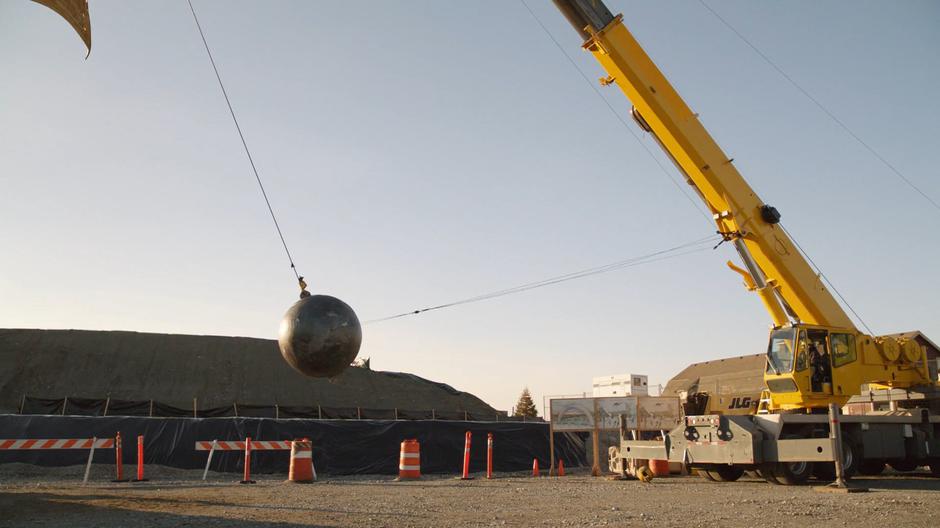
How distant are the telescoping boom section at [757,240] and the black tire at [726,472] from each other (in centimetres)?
167

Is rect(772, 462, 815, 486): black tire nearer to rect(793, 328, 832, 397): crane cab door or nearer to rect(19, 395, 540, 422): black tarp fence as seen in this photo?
rect(793, 328, 832, 397): crane cab door

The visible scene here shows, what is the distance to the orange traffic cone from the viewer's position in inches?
651

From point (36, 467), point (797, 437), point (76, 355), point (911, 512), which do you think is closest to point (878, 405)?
point (797, 437)

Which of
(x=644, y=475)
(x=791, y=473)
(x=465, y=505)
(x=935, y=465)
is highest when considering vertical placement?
(x=935, y=465)

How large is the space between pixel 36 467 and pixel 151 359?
27.4m

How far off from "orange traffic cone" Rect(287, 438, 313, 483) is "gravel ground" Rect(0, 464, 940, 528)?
Result: 101cm

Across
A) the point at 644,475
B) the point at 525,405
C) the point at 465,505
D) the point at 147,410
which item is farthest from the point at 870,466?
the point at 525,405

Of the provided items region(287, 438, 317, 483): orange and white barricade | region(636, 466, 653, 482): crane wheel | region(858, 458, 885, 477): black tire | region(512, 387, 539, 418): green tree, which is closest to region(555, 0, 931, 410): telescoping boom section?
region(858, 458, 885, 477): black tire

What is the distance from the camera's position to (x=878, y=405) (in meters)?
18.7

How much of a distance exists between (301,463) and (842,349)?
1193cm

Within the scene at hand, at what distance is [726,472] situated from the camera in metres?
16.9

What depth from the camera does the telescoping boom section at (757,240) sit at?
53.6 feet

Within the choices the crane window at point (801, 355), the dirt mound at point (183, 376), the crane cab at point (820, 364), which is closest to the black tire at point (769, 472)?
the crane cab at point (820, 364)

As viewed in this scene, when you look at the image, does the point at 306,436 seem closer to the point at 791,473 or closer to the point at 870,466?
the point at 791,473
